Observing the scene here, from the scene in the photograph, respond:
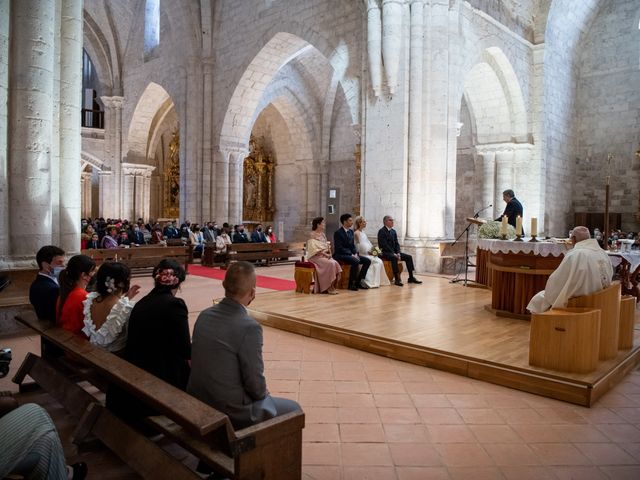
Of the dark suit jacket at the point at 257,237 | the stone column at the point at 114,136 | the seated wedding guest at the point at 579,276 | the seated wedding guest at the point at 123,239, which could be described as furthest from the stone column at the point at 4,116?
the stone column at the point at 114,136

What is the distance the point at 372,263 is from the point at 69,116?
201 inches

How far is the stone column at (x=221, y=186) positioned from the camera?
53.2 ft

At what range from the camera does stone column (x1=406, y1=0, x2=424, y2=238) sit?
10.5m

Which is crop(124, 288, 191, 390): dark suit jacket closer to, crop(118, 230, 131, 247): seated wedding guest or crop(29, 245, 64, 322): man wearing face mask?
crop(29, 245, 64, 322): man wearing face mask

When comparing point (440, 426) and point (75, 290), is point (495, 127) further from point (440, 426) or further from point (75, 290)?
point (75, 290)

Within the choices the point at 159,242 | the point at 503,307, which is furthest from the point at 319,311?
the point at 159,242

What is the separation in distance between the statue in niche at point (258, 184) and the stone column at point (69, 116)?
1534 cm

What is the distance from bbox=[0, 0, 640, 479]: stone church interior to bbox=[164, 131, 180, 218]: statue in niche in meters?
0.16

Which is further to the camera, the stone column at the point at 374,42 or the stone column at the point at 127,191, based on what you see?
the stone column at the point at 127,191

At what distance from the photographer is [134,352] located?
2.81 metres

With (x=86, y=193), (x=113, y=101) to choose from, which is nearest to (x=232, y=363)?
(x=113, y=101)

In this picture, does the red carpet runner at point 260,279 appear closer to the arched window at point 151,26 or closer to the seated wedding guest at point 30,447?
the seated wedding guest at point 30,447

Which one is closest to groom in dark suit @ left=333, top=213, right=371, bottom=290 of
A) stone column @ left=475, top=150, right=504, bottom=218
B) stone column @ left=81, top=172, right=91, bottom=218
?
stone column @ left=475, top=150, right=504, bottom=218

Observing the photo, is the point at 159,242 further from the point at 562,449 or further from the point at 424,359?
the point at 562,449
